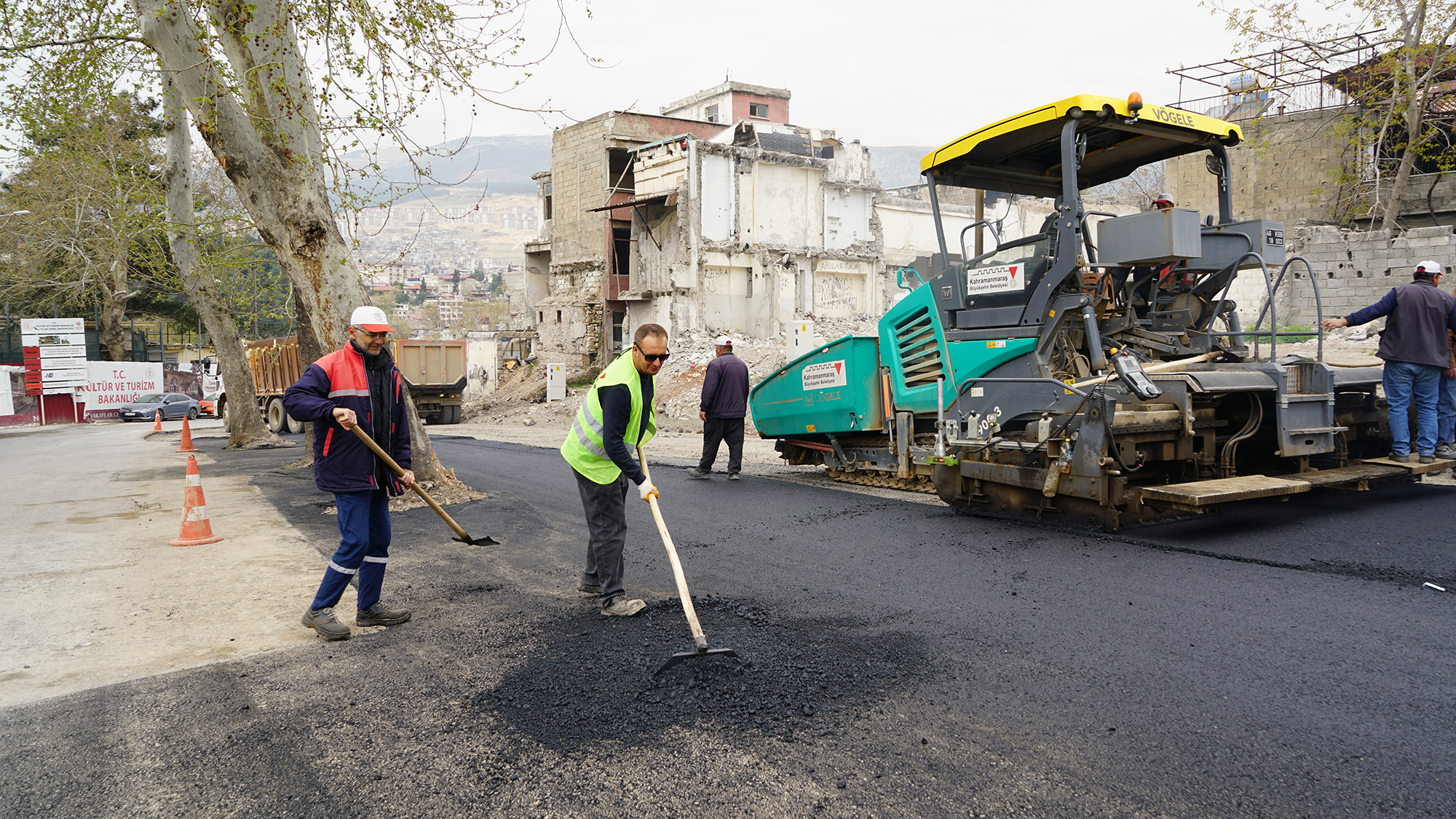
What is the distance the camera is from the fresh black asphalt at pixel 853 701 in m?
2.57

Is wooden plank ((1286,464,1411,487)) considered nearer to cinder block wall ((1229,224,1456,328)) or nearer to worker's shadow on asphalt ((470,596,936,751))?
worker's shadow on asphalt ((470,596,936,751))

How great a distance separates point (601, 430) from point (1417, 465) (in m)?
6.03

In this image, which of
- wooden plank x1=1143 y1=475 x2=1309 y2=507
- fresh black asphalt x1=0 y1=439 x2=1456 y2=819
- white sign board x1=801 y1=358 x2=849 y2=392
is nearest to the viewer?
fresh black asphalt x1=0 y1=439 x2=1456 y2=819

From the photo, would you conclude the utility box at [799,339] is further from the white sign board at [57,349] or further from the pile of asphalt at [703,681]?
the white sign board at [57,349]

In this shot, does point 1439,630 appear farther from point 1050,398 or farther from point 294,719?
point 294,719

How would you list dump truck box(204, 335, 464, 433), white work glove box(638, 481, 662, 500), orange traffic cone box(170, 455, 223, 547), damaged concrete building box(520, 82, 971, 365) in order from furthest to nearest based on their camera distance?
damaged concrete building box(520, 82, 971, 365) → dump truck box(204, 335, 464, 433) → orange traffic cone box(170, 455, 223, 547) → white work glove box(638, 481, 662, 500)

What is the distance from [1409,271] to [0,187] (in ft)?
149

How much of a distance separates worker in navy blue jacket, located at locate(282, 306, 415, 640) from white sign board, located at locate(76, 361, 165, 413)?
3804 cm

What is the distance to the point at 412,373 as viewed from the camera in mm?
22359

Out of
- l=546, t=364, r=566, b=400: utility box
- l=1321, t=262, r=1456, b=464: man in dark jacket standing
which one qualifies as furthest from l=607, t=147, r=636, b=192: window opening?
l=1321, t=262, r=1456, b=464: man in dark jacket standing

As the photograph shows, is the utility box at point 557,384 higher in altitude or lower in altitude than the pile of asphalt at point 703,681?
higher

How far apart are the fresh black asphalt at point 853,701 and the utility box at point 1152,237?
Result: 1908 mm

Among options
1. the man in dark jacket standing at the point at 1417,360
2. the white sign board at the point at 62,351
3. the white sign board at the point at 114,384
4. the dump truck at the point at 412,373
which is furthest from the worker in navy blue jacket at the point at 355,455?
the white sign board at the point at 114,384

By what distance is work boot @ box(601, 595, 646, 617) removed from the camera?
436cm
